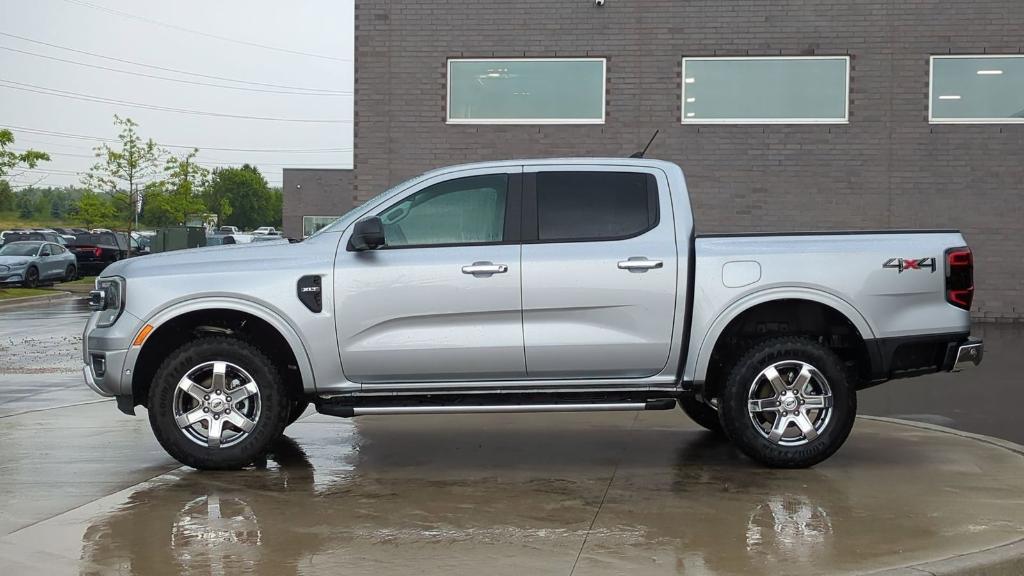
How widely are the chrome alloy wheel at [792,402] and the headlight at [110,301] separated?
4105mm

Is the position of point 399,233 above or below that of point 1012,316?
above

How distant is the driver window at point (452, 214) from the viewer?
775 cm

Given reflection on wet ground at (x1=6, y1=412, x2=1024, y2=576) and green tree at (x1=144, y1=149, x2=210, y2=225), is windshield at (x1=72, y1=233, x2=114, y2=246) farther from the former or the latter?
reflection on wet ground at (x1=6, y1=412, x2=1024, y2=576)

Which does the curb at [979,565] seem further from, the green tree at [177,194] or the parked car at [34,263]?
the green tree at [177,194]

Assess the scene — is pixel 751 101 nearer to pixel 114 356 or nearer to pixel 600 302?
pixel 600 302

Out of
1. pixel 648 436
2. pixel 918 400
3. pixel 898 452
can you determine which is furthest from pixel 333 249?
pixel 918 400

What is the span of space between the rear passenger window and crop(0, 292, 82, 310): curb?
75.0ft

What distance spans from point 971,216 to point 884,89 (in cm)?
251

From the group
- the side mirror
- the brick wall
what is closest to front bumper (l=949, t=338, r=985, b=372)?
the side mirror

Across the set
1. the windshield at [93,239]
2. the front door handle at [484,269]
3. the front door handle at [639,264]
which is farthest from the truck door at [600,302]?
the windshield at [93,239]

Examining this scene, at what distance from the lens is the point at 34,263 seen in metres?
34.2

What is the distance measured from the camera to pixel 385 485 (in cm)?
717

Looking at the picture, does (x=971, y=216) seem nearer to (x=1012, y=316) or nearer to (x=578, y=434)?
(x=1012, y=316)

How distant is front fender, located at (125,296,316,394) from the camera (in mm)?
7535
